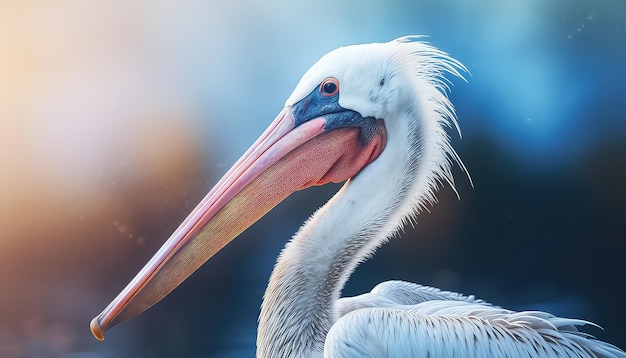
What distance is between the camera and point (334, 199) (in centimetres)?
202

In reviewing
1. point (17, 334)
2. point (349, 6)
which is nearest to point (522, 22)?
point (349, 6)

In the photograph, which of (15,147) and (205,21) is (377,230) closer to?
(205,21)

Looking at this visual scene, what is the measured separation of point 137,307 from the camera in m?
2.00

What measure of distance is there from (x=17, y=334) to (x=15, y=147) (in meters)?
0.73

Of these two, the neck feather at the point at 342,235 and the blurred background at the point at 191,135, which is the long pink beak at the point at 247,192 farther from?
the blurred background at the point at 191,135

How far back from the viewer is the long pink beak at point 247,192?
2.00 m

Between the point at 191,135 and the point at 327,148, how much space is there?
0.72 meters

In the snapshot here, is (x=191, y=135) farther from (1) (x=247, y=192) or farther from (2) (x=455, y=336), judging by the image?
(2) (x=455, y=336)

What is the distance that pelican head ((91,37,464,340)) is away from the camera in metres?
2.01

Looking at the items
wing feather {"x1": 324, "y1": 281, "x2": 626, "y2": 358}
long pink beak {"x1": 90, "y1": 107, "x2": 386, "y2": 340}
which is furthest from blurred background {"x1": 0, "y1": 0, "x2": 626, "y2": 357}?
wing feather {"x1": 324, "y1": 281, "x2": 626, "y2": 358}

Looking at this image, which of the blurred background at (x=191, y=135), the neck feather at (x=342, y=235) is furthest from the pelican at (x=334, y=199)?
the blurred background at (x=191, y=135)

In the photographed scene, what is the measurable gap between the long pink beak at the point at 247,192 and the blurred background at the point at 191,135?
463 mm

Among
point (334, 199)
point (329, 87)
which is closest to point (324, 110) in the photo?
point (329, 87)

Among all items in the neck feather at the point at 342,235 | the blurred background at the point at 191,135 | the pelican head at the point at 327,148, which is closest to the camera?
the neck feather at the point at 342,235
